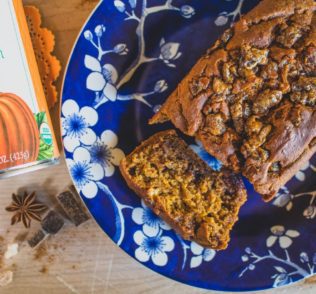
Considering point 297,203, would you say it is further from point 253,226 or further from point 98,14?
point 98,14

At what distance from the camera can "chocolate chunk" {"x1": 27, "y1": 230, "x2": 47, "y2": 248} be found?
2.57 m

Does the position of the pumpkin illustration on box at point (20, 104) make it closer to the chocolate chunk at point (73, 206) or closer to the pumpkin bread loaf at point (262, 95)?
the chocolate chunk at point (73, 206)

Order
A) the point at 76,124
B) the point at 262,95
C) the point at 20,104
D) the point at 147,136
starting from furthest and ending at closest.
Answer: the point at 147,136 < the point at 76,124 < the point at 20,104 < the point at 262,95

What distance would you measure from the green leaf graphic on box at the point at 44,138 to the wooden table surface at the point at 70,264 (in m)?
0.24

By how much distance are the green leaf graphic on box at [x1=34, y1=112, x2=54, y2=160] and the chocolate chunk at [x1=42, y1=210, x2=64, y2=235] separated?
1.50ft

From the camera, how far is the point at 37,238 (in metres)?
2.57

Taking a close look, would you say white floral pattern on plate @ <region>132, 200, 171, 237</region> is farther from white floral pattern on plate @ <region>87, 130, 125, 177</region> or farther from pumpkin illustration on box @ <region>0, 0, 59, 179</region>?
pumpkin illustration on box @ <region>0, 0, 59, 179</region>

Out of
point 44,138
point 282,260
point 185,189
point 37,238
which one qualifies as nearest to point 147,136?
point 185,189

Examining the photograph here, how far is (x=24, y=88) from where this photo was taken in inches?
87.0

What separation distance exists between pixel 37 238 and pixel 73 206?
1.07 ft

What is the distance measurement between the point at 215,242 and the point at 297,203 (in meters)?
0.62

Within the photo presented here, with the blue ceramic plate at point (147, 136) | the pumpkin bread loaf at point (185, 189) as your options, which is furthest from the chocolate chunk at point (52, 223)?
the pumpkin bread loaf at point (185, 189)

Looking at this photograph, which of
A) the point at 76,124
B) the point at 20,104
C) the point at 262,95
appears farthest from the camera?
the point at 76,124

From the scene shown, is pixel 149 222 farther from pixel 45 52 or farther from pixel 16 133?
pixel 45 52
